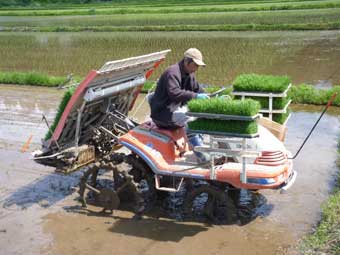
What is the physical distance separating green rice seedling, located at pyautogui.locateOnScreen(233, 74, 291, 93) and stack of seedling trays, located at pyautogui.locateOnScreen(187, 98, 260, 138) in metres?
1.57

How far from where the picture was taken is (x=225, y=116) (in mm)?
5672

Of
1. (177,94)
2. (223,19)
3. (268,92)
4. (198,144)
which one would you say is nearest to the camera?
(177,94)

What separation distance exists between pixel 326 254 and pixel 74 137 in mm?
4090

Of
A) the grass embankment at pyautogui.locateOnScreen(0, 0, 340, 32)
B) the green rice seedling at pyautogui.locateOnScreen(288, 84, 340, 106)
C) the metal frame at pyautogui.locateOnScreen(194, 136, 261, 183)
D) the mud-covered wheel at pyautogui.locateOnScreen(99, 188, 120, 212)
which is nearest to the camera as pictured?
the metal frame at pyautogui.locateOnScreen(194, 136, 261, 183)

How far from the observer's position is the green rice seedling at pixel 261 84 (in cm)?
724

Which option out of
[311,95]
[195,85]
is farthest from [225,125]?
[311,95]

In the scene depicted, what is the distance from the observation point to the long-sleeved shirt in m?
6.27

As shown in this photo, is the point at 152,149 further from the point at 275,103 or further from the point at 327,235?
the point at 327,235

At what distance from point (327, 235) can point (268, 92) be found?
8.41 feet

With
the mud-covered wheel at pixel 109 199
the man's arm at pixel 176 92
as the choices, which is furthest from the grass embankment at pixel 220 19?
the mud-covered wheel at pixel 109 199

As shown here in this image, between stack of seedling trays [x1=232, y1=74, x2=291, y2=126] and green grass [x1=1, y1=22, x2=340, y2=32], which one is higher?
stack of seedling trays [x1=232, y1=74, x2=291, y2=126]

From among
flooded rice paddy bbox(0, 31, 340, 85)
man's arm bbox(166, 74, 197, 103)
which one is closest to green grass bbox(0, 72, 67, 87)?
flooded rice paddy bbox(0, 31, 340, 85)

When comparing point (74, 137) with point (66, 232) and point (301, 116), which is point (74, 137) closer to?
point (66, 232)

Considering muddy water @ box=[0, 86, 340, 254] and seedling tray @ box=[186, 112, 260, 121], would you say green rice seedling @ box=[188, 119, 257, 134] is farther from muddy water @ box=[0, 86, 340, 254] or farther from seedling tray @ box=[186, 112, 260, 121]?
muddy water @ box=[0, 86, 340, 254]
